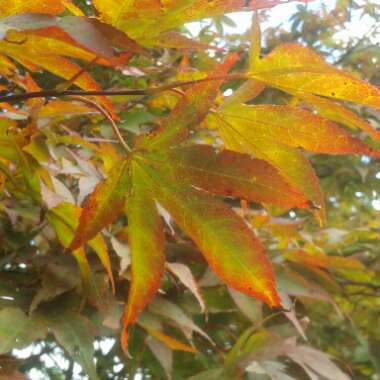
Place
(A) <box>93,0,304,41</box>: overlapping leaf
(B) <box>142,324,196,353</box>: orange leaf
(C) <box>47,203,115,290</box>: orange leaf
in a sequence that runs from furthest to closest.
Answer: (B) <box>142,324,196,353</box>: orange leaf
(C) <box>47,203,115,290</box>: orange leaf
(A) <box>93,0,304,41</box>: overlapping leaf

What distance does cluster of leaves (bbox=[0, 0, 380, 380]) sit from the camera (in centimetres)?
39

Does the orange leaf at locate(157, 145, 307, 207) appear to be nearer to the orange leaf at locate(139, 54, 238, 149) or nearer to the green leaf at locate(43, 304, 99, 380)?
the orange leaf at locate(139, 54, 238, 149)

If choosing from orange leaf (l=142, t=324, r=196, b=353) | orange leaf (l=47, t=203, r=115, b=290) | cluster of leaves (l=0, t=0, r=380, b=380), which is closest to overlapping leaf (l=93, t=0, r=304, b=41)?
cluster of leaves (l=0, t=0, r=380, b=380)

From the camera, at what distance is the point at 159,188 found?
16.4 inches

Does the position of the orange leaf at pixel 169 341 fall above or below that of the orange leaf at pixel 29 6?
below

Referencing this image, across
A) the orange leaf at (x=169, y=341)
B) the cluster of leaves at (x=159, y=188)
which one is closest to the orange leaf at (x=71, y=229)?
the cluster of leaves at (x=159, y=188)

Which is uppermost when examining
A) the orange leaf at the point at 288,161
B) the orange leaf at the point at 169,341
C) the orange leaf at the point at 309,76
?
the orange leaf at the point at 309,76

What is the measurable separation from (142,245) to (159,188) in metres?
0.04

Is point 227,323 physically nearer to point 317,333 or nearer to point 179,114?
point 317,333

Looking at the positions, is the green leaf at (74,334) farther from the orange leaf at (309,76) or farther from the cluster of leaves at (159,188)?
the orange leaf at (309,76)

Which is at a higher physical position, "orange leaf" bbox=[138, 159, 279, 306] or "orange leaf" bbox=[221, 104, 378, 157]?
"orange leaf" bbox=[221, 104, 378, 157]

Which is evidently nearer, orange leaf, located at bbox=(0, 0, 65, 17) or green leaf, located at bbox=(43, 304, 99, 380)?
orange leaf, located at bbox=(0, 0, 65, 17)

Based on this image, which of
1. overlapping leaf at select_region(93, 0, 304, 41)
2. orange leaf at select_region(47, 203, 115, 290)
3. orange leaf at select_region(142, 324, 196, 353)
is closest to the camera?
overlapping leaf at select_region(93, 0, 304, 41)

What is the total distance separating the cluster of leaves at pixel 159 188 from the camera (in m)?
0.39
